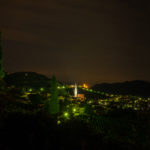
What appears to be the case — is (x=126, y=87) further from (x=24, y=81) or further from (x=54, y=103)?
(x=54, y=103)

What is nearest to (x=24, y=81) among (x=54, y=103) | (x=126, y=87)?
(x=126, y=87)

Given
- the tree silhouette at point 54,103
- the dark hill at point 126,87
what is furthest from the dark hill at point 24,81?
the tree silhouette at point 54,103

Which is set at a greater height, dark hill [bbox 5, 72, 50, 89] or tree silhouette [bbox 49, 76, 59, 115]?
dark hill [bbox 5, 72, 50, 89]

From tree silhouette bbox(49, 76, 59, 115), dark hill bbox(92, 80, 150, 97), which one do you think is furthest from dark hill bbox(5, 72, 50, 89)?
tree silhouette bbox(49, 76, 59, 115)

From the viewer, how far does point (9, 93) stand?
10648 millimetres

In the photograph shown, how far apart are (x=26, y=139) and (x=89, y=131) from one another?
683cm

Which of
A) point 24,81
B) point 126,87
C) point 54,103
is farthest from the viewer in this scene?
point 126,87

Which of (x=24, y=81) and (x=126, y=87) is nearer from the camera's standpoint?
(x=24, y=81)

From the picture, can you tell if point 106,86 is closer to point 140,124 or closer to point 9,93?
point 140,124

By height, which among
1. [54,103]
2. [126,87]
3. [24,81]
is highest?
[24,81]

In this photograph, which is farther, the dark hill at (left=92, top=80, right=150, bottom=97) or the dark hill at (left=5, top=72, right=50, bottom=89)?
the dark hill at (left=92, top=80, right=150, bottom=97)

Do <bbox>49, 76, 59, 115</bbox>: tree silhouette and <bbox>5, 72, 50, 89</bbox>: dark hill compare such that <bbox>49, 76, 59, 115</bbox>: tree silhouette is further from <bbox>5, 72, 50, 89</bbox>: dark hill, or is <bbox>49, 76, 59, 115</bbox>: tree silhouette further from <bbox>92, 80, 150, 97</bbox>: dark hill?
<bbox>92, 80, 150, 97</bbox>: dark hill

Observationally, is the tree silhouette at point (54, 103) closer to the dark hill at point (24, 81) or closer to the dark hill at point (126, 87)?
the dark hill at point (24, 81)

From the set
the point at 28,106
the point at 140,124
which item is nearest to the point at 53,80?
the point at 28,106
